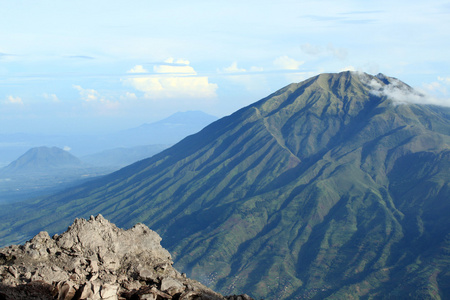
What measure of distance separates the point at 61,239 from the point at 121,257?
14.1 ft

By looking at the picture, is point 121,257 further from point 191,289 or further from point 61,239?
point 191,289

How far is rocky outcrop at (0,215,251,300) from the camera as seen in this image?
23138 millimetres

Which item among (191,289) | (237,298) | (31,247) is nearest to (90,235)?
(31,247)

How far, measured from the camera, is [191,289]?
27281 mm

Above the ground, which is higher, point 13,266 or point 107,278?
point 13,266

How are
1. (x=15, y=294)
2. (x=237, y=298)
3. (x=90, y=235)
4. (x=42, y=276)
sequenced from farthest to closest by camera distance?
(x=90, y=235), (x=237, y=298), (x=42, y=276), (x=15, y=294)

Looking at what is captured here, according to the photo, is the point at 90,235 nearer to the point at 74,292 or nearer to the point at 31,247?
the point at 31,247

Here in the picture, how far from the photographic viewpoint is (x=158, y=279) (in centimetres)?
2858

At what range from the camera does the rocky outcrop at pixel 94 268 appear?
75.9ft

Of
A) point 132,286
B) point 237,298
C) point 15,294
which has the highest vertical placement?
point 15,294

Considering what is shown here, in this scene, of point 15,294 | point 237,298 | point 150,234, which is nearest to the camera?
point 15,294

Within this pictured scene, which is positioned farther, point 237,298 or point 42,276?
point 237,298

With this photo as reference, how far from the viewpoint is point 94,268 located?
2836cm

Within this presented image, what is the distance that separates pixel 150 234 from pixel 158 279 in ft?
21.0
